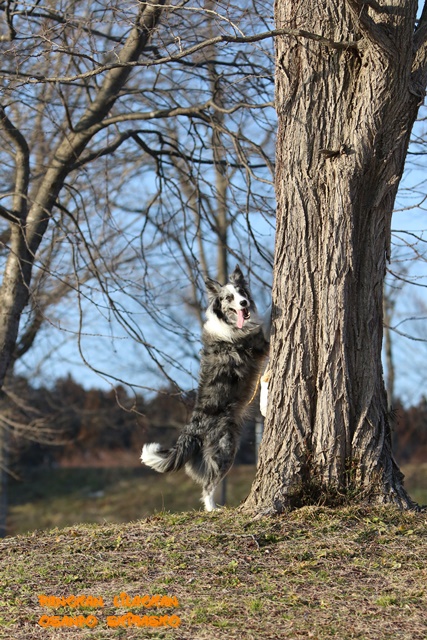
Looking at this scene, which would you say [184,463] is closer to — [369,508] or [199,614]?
[369,508]

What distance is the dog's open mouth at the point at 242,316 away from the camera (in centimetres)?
744

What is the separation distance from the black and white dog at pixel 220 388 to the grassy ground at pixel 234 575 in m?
0.76

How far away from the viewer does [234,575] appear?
525cm

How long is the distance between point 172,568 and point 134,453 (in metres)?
19.1

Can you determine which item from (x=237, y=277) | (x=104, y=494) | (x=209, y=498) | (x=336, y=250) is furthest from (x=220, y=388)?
(x=104, y=494)

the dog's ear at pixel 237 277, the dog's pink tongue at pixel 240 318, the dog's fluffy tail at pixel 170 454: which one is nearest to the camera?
the dog's fluffy tail at pixel 170 454

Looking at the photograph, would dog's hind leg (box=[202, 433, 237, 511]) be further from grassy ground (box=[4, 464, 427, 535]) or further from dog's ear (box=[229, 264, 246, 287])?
grassy ground (box=[4, 464, 427, 535])

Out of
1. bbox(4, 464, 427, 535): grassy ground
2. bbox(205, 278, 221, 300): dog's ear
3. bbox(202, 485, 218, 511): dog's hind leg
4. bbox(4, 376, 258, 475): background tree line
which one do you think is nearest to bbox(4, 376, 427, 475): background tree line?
bbox(4, 376, 258, 475): background tree line

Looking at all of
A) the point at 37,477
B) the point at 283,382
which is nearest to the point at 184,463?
the point at 283,382

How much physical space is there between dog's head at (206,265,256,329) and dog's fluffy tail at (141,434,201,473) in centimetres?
121

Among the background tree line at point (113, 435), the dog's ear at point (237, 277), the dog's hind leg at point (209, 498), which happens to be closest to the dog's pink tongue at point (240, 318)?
the dog's ear at point (237, 277)

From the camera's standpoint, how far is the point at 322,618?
459 cm

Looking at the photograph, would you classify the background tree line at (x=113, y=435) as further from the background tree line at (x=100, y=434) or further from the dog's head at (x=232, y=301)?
the dog's head at (x=232, y=301)

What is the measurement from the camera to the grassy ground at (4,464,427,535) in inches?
767
